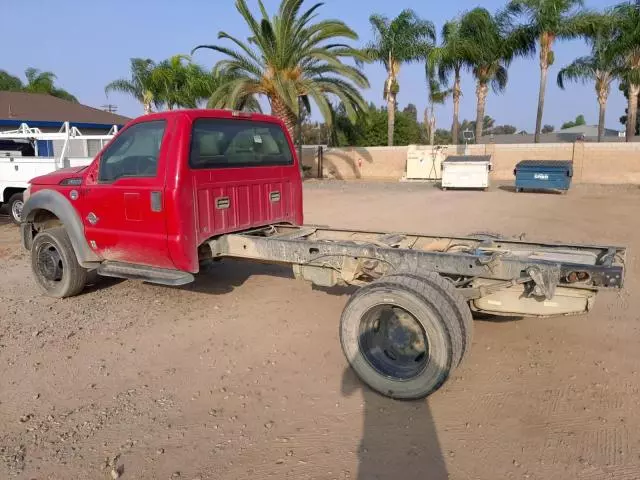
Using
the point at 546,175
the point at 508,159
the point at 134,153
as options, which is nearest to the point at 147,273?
the point at 134,153

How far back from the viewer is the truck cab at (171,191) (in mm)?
4816

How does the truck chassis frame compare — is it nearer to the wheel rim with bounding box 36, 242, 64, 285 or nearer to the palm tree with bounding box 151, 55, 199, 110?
the wheel rim with bounding box 36, 242, 64, 285

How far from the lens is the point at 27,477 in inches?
117

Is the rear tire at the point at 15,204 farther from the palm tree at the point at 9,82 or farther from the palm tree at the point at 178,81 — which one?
the palm tree at the point at 9,82

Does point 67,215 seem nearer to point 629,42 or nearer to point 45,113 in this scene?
point 45,113

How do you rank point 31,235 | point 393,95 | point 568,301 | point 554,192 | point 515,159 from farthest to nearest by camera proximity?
point 393,95 → point 515,159 → point 554,192 → point 31,235 → point 568,301

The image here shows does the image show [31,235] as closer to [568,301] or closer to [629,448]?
[568,301]

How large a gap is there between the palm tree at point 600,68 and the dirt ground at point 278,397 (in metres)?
28.7

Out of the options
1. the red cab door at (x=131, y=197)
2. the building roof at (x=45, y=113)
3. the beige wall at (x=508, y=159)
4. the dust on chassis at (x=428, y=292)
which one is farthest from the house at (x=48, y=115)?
the dust on chassis at (x=428, y=292)

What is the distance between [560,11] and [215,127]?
2887 cm

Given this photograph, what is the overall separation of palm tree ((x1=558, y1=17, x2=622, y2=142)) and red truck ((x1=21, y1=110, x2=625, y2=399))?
29381 mm

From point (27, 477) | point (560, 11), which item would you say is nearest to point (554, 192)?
point (560, 11)

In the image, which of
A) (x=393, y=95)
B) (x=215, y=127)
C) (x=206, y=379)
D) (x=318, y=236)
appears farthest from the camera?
(x=393, y=95)

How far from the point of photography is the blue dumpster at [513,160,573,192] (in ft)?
62.2
